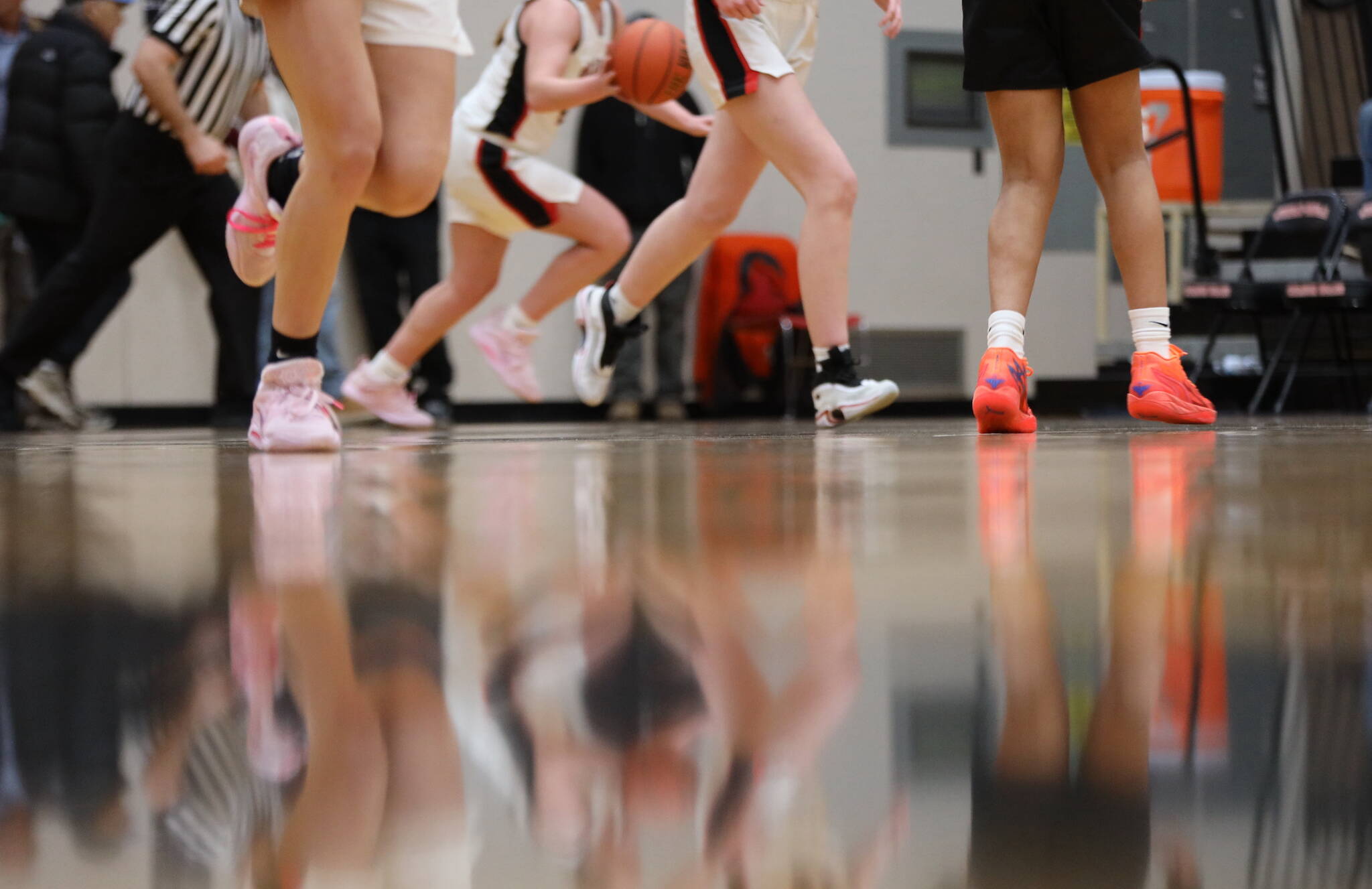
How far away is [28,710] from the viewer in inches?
14.9

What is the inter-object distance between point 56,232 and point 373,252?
51.3 inches

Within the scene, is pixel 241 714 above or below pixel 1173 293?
below

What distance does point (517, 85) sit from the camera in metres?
3.59

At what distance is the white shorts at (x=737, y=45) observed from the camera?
2869 millimetres

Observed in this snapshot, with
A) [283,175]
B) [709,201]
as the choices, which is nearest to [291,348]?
[283,175]

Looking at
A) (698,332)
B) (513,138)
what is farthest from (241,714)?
(698,332)

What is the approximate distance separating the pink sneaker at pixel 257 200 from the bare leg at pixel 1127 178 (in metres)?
1.42

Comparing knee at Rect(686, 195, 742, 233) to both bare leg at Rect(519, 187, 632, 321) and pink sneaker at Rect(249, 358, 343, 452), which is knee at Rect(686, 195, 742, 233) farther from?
pink sneaker at Rect(249, 358, 343, 452)

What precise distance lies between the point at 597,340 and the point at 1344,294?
3448mm

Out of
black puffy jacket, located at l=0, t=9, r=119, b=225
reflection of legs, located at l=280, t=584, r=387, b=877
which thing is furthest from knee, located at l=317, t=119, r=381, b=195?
black puffy jacket, located at l=0, t=9, r=119, b=225

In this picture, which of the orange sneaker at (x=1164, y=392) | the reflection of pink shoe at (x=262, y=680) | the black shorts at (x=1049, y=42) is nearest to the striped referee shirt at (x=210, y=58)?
the black shorts at (x=1049, y=42)

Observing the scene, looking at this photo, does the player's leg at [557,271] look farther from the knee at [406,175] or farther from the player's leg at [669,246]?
the knee at [406,175]

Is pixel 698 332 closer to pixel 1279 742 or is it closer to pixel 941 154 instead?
pixel 941 154

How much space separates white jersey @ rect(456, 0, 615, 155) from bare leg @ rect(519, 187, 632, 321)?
22 cm
